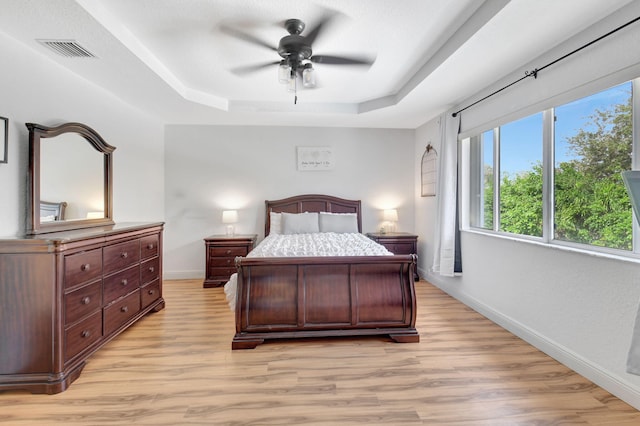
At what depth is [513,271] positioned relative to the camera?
2805 mm

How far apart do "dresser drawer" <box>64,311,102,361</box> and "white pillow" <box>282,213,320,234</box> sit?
8.11 feet

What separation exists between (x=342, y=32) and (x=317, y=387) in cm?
265

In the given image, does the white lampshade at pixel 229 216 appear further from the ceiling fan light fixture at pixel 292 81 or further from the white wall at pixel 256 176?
the ceiling fan light fixture at pixel 292 81

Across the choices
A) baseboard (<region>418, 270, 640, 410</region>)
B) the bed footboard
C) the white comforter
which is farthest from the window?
the white comforter

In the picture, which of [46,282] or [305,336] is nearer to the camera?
[46,282]

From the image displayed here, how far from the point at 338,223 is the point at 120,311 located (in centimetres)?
284

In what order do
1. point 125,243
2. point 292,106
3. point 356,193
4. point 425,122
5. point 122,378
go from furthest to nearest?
point 356,193
point 425,122
point 292,106
point 125,243
point 122,378

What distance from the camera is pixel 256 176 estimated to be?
15.8 feet

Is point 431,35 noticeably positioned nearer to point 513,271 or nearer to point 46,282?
point 513,271

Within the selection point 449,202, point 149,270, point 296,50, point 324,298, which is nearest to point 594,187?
point 449,202

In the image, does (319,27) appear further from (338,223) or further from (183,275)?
(183,275)

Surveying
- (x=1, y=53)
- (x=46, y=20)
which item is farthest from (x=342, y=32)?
(x=1, y=53)

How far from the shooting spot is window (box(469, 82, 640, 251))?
1989 mm

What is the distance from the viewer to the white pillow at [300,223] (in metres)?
4.38
